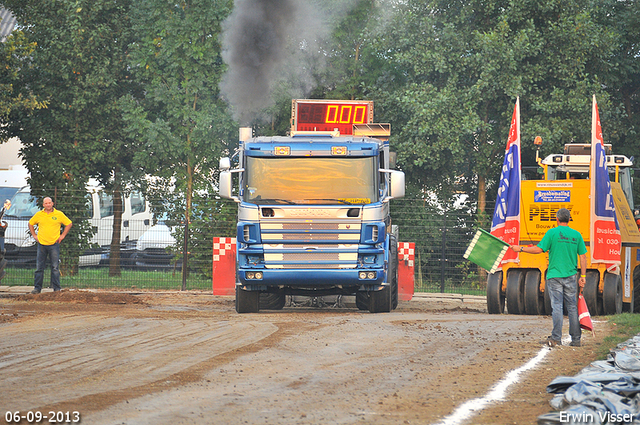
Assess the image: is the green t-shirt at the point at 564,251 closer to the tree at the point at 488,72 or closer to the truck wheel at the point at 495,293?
the truck wheel at the point at 495,293

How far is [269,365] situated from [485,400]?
8.61ft

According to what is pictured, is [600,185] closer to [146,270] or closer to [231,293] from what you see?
[231,293]

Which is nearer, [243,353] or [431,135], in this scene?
[243,353]

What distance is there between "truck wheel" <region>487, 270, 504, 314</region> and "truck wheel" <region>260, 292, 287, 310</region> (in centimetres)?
404

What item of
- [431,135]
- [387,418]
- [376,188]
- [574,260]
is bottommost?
[387,418]

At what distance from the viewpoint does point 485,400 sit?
793 centimetres

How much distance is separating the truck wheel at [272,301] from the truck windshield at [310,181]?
8.70 feet

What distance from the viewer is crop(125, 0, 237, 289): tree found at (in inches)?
1058

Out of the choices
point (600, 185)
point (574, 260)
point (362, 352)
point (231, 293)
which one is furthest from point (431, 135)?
point (362, 352)

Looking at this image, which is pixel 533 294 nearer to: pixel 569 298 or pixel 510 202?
pixel 510 202

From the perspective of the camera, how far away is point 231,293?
21.3 m

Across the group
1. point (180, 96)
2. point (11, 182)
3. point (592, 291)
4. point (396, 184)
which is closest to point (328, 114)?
point (396, 184)

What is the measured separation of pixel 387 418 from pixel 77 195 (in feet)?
60.0

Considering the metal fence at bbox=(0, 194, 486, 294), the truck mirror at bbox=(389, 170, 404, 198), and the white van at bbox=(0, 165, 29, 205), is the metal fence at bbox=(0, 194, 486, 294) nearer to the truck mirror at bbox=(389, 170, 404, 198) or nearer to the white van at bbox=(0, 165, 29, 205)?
the white van at bbox=(0, 165, 29, 205)
